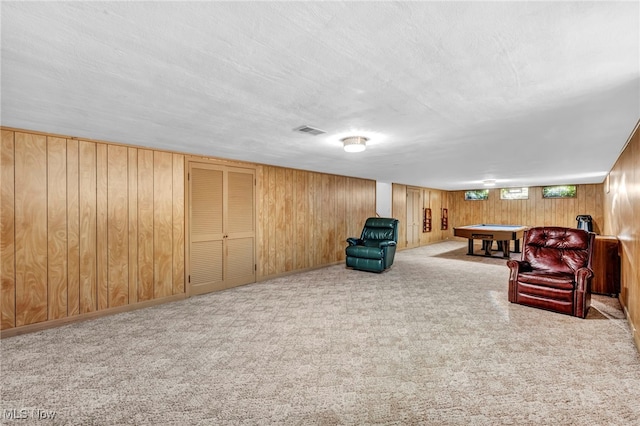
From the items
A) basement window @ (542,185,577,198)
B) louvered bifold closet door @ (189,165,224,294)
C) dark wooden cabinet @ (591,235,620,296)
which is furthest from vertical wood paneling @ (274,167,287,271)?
basement window @ (542,185,577,198)

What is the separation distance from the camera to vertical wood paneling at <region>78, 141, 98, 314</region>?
3.64 m

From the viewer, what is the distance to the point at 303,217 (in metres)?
6.54

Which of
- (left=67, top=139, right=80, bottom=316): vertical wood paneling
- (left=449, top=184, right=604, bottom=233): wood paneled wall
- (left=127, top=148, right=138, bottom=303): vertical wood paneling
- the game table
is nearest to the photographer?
(left=67, top=139, right=80, bottom=316): vertical wood paneling

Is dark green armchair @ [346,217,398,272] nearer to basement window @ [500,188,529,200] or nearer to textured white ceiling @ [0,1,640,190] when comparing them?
textured white ceiling @ [0,1,640,190]

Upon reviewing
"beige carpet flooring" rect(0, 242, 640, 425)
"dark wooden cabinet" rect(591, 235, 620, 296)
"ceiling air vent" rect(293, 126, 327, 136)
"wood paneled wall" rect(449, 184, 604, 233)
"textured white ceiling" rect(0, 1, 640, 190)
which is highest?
"textured white ceiling" rect(0, 1, 640, 190)

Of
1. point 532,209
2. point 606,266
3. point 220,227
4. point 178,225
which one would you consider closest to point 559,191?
point 532,209

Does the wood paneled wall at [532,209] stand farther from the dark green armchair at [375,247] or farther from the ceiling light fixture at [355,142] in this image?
the ceiling light fixture at [355,142]

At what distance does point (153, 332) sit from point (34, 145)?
8.22 ft

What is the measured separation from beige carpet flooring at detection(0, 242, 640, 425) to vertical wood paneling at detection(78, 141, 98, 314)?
1.26ft

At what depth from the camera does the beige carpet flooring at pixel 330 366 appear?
1.96 meters

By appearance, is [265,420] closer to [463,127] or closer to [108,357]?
[108,357]

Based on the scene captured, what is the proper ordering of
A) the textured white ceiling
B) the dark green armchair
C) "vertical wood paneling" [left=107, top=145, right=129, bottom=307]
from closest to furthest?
the textured white ceiling → "vertical wood paneling" [left=107, top=145, right=129, bottom=307] → the dark green armchair

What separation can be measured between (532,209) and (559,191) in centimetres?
102

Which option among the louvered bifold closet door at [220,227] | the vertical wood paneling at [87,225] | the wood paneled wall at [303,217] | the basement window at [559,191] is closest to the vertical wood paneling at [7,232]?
the vertical wood paneling at [87,225]
